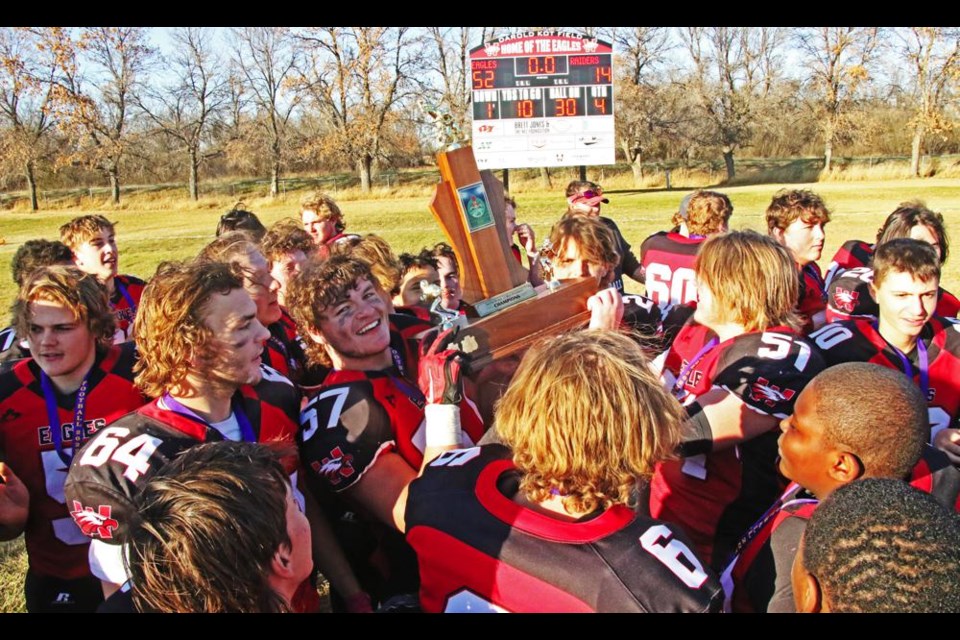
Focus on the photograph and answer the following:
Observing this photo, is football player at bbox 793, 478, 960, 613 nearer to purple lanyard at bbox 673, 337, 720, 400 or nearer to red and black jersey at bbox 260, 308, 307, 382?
purple lanyard at bbox 673, 337, 720, 400

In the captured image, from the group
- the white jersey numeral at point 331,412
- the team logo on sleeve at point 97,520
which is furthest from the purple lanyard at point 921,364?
the team logo on sleeve at point 97,520

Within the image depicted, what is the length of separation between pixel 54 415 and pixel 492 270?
1.94 metres

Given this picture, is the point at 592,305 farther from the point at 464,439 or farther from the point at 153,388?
the point at 153,388

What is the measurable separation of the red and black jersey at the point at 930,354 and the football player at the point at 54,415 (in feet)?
10.6

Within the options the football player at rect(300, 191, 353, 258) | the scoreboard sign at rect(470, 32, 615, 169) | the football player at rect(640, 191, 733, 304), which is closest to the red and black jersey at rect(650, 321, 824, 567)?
the football player at rect(640, 191, 733, 304)

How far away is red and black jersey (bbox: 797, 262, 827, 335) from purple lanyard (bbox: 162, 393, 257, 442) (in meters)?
3.59

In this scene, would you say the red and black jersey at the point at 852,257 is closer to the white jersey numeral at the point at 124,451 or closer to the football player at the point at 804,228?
the football player at the point at 804,228

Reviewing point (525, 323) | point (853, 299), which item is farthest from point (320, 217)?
point (853, 299)

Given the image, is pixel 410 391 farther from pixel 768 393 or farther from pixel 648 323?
pixel 648 323

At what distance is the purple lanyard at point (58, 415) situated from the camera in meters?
2.95

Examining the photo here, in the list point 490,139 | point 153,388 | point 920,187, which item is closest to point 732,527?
point 153,388

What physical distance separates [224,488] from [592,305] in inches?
72.3

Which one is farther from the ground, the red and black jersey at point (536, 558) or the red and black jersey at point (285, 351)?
the red and black jersey at point (285, 351)

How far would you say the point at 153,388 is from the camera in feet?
8.70
